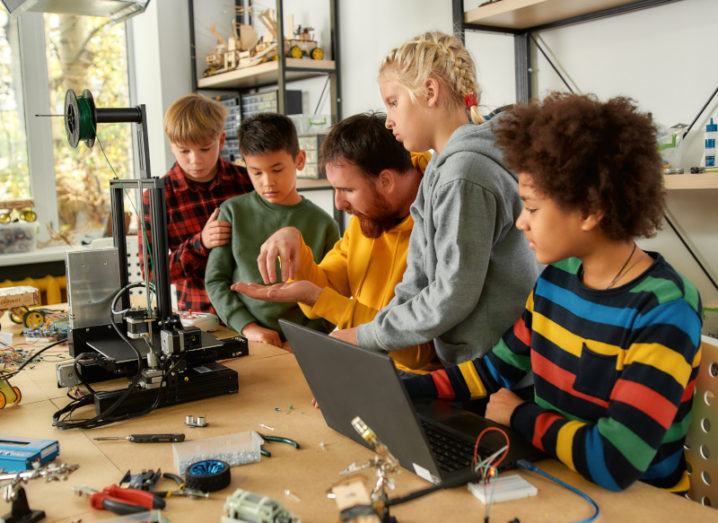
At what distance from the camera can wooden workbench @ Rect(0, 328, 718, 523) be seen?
875 millimetres

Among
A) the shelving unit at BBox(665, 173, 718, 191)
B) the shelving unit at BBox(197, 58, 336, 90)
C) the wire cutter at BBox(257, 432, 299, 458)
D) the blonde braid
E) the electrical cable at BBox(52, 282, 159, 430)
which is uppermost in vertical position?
the shelving unit at BBox(197, 58, 336, 90)

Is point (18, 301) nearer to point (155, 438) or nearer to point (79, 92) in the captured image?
point (155, 438)

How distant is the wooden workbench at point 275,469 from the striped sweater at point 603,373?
0.05m

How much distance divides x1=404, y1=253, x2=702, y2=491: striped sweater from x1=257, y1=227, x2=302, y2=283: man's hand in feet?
1.76

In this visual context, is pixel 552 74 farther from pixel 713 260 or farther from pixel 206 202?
pixel 206 202

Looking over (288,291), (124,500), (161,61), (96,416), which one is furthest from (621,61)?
(161,61)

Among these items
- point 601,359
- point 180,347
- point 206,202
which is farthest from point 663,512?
point 206,202

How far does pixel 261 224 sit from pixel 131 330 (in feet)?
2.28

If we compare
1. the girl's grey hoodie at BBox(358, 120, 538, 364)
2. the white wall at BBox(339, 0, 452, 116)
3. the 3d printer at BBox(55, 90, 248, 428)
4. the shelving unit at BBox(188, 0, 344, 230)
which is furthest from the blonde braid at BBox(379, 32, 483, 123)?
the shelving unit at BBox(188, 0, 344, 230)

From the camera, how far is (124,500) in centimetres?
91

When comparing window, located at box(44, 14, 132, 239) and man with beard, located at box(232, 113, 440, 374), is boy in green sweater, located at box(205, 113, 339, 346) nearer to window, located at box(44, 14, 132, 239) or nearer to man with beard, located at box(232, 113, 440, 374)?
man with beard, located at box(232, 113, 440, 374)

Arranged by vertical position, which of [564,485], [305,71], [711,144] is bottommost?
[564,485]

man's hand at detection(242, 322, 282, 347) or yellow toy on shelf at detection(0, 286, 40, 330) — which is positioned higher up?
yellow toy on shelf at detection(0, 286, 40, 330)

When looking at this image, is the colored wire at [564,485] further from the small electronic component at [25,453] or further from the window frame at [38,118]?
the window frame at [38,118]
